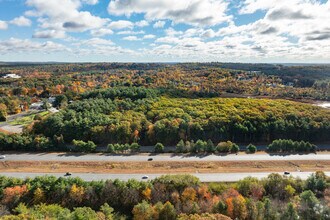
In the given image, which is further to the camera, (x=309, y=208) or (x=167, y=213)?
(x=167, y=213)

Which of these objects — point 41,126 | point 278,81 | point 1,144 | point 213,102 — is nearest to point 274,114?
point 213,102

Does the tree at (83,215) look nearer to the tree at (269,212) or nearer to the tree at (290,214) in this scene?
the tree at (269,212)

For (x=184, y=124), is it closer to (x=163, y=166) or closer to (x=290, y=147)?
(x=163, y=166)

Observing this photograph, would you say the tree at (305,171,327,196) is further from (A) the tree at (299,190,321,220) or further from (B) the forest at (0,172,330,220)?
(A) the tree at (299,190,321,220)

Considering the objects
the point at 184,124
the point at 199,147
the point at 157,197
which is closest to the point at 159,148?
the point at 199,147

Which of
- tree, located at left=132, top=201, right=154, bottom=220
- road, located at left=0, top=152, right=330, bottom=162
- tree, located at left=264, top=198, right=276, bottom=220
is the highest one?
tree, located at left=264, top=198, right=276, bottom=220

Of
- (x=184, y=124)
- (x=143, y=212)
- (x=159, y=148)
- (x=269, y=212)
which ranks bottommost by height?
(x=159, y=148)

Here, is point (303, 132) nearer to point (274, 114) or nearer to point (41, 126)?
point (274, 114)

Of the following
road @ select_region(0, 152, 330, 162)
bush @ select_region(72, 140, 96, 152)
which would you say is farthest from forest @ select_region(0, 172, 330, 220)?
bush @ select_region(72, 140, 96, 152)
